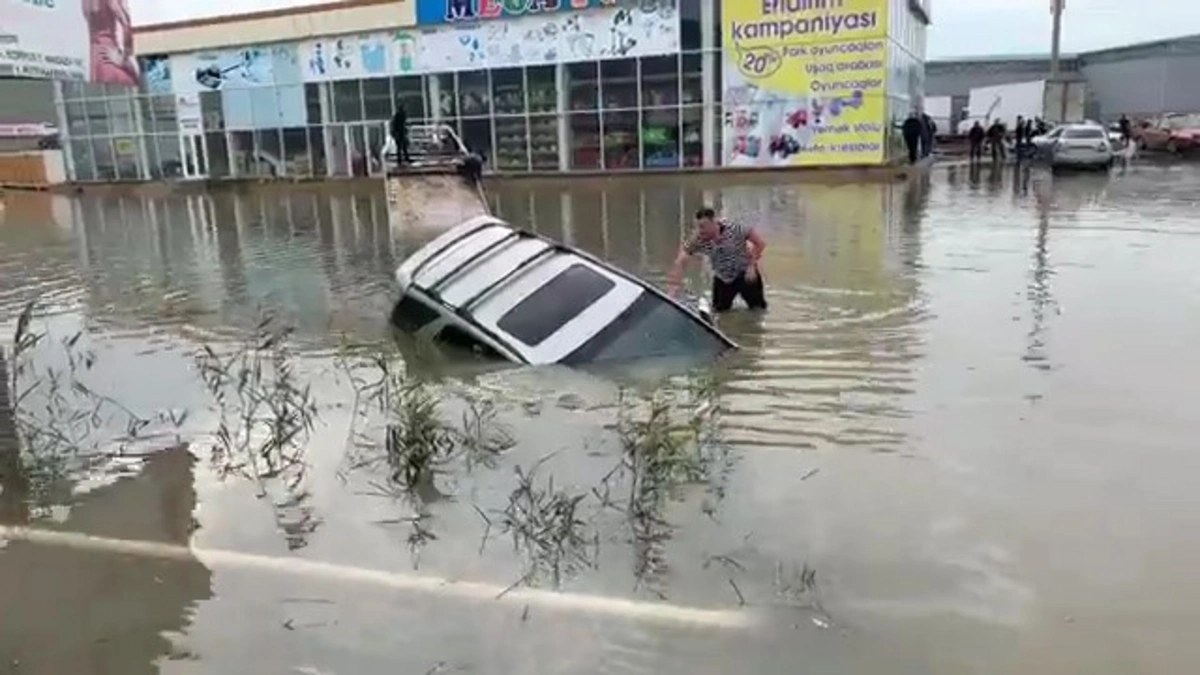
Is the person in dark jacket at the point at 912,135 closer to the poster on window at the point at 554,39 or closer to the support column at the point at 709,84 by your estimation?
the support column at the point at 709,84

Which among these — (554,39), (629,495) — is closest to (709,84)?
(554,39)

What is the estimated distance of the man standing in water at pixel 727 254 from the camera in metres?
10.1

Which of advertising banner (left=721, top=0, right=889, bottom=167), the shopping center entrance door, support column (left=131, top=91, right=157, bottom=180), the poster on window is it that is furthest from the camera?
support column (left=131, top=91, right=157, bottom=180)

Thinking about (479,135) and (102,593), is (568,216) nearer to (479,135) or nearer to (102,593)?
(479,135)

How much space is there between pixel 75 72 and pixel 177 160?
29206 millimetres

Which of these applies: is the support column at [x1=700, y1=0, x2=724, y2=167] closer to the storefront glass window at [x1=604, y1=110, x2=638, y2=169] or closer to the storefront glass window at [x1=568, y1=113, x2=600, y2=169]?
the storefront glass window at [x1=604, y1=110, x2=638, y2=169]

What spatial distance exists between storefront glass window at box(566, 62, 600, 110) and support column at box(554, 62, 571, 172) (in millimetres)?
125

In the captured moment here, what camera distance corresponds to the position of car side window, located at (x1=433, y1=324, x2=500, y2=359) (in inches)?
337

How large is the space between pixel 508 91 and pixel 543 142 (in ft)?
6.36

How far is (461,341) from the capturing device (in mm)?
8852

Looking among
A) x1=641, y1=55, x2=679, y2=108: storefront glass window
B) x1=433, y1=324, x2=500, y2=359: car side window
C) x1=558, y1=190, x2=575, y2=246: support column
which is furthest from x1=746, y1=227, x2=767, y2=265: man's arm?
x1=641, y1=55, x2=679, y2=108: storefront glass window

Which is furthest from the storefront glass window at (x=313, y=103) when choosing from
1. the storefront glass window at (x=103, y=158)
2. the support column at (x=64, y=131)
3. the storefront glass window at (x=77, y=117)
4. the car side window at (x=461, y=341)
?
the car side window at (x=461, y=341)

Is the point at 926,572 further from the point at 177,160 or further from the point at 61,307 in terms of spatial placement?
the point at 177,160

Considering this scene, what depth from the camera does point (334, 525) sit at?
548 cm
